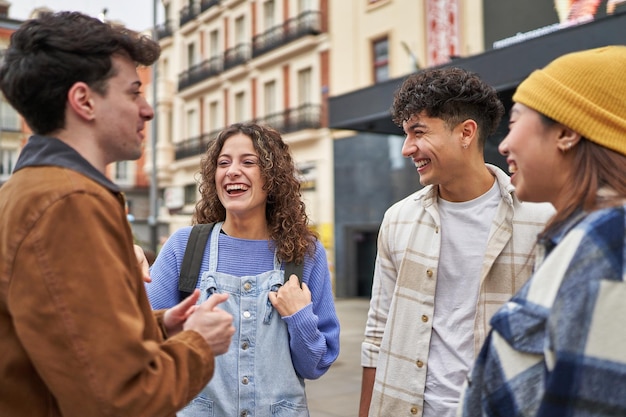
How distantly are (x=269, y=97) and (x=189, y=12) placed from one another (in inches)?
286

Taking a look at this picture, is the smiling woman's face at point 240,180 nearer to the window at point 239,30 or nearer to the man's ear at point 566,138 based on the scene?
the man's ear at point 566,138

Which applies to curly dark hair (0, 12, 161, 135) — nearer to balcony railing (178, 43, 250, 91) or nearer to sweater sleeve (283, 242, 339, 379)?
sweater sleeve (283, 242, 339, 379)

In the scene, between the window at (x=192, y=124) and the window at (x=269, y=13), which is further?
the window at (x=192, y=124)

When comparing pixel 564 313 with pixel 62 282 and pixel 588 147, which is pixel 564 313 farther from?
pixel 62 282

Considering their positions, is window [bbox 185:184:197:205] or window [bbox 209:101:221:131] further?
window [bbox 185:184:197:205]

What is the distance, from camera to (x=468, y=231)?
2646 millimetres

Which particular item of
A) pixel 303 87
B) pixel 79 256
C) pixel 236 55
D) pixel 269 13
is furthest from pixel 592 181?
pixel 236 55

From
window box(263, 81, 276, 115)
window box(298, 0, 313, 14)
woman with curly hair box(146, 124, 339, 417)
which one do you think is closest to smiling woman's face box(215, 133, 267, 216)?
woman with curly hair box(146, 124, 339, 417)

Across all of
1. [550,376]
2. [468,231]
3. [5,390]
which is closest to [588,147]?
[550,376]

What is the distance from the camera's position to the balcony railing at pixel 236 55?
2481 cm

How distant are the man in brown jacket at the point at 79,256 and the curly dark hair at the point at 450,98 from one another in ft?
4.10

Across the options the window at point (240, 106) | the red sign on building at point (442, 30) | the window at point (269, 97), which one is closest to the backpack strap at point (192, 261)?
the red sign on building at point (442, 30)

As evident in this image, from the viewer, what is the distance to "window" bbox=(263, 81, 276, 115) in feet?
77.7

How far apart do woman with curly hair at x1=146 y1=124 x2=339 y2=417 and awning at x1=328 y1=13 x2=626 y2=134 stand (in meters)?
4.38
